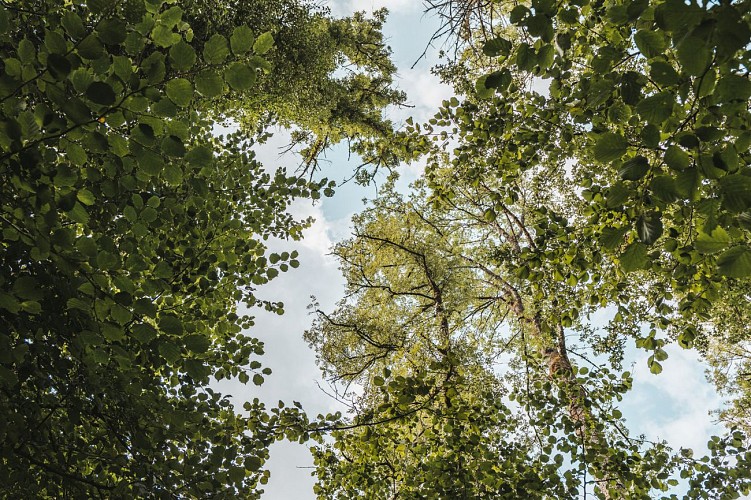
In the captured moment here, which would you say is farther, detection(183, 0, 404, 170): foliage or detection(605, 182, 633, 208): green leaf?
detection(183, 0, 404, 170): foliage

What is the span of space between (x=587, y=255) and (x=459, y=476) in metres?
2.73

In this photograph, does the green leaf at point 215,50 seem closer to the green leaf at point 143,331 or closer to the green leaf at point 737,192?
the green leaf at point 143,331

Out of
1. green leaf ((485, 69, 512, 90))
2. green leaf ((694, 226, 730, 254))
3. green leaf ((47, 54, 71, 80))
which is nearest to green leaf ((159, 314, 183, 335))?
green leaf ((47, 54, 71, 80))

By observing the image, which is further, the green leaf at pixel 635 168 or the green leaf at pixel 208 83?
the green leaf at pixel 208 83

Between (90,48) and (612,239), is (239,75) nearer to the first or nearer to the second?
(90,48)

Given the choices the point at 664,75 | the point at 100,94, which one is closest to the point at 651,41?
the point at 664,75

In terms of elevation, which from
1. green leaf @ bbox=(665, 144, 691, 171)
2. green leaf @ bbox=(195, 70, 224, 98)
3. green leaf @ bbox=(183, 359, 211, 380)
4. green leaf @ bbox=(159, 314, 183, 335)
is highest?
green leaf @ bbox=(195, 70, 224, 98)

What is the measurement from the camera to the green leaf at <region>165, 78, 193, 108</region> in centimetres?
159

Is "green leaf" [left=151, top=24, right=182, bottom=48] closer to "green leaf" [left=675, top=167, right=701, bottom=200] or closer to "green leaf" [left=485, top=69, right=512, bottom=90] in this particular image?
"green leaf" [left=485, top=69, right=512, bottom=90]

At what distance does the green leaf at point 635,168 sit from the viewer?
147 centimetres

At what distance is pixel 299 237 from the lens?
646 centimetres

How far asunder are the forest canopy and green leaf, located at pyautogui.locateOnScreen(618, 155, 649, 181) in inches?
0.6

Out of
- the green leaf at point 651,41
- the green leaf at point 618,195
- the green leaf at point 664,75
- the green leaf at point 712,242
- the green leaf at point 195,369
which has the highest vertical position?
the green leaf at point 651,41

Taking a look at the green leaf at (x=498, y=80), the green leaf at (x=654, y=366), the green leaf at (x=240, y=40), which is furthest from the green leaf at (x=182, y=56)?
the green leaf at (x=654, y=366)
